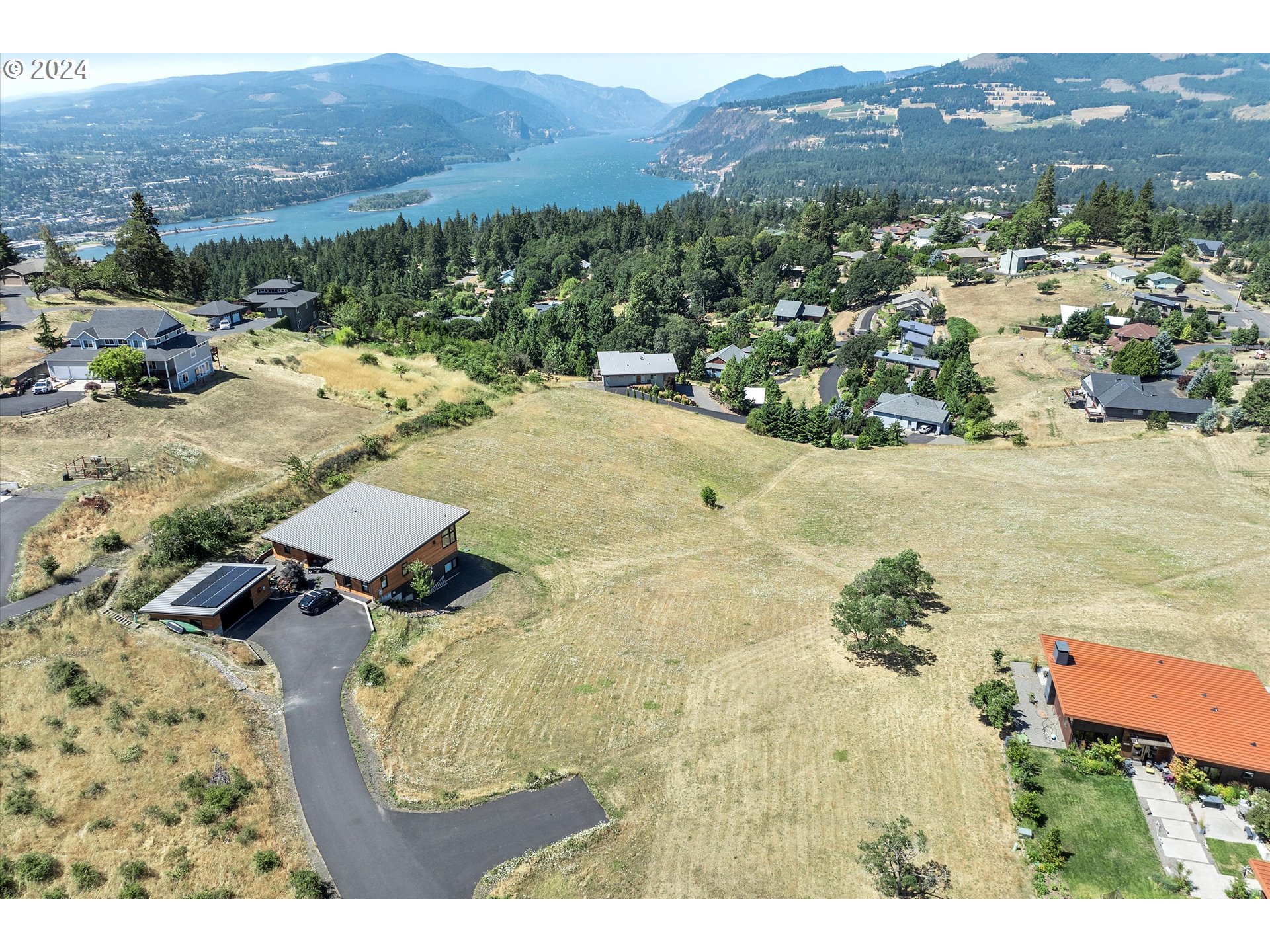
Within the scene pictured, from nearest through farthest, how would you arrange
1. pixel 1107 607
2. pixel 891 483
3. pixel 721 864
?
1. pixel 721 864
2. pixel 1107 607
3. pixel 891 483

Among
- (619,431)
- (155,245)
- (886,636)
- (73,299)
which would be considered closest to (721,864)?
(886,636)

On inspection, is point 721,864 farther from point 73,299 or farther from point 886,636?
point 73,299

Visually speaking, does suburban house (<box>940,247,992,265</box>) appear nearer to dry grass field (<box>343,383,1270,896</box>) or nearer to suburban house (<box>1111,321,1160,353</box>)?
suburban house (<box>1111,321,1160,353</box>)

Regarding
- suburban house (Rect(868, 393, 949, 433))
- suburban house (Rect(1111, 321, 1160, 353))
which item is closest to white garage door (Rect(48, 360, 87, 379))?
suburban house (Rect(868, 393, 949, 433))

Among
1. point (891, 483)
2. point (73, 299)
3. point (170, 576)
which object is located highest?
point (73, 299)

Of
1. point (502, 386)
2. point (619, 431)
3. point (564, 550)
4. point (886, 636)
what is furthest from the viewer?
point (502, 386)

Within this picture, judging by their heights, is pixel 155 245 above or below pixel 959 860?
above

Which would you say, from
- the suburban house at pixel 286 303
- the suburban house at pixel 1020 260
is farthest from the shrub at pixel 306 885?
the suburban house at pixel 1020 260
